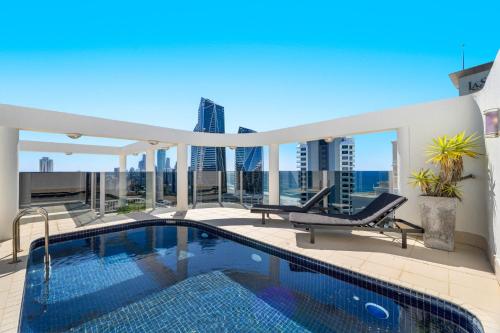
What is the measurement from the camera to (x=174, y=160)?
10.2m

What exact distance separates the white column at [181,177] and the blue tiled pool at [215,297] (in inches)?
175

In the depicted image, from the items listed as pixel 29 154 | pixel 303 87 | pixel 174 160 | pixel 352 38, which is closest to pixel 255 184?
pixel 174 160

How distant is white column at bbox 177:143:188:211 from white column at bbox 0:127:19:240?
16.2ft

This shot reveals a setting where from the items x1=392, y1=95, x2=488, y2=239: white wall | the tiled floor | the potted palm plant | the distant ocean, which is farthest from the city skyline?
the tiled floor

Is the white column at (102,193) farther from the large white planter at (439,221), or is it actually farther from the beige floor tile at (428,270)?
the large white planter at (439,221)

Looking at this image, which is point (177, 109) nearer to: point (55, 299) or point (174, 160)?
point (174, 160)

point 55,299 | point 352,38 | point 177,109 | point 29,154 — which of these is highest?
point 352,38

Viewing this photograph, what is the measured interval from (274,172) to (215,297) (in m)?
6.95

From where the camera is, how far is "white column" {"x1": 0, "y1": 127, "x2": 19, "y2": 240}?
18.0 ft

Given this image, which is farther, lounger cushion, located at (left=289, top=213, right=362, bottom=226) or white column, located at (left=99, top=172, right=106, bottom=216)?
white column, located at (left=99, top=172, right=106, bottom=216)

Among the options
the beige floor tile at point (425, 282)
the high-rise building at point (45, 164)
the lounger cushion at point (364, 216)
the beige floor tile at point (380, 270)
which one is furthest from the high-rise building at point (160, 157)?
the beige floor tile at point (425, 282)

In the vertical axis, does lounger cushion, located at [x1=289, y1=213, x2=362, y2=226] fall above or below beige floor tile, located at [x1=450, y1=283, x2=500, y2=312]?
above

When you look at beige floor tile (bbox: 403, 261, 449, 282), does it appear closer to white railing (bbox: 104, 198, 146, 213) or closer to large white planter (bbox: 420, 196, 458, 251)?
large white planter (bbox: 420, 196, 458, 251)

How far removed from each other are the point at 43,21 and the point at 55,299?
8.41m
